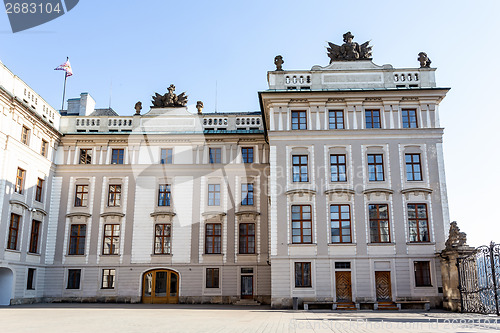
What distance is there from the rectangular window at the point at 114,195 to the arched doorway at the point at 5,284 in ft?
26.8

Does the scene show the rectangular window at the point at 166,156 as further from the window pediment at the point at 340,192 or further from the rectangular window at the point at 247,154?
the window pediment at the point at 340,192

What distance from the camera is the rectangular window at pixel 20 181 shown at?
3061cm

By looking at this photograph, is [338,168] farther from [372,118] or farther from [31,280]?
[31,280]

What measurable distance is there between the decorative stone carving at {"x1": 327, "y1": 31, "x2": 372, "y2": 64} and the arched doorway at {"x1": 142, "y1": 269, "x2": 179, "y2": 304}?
18735 millimetres

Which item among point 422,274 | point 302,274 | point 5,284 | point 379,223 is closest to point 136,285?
point 5,284

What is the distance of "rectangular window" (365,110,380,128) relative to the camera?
30.5m

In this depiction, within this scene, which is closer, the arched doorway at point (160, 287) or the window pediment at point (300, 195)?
the window pediment at point (300, 195)

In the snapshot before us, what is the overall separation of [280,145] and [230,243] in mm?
8534

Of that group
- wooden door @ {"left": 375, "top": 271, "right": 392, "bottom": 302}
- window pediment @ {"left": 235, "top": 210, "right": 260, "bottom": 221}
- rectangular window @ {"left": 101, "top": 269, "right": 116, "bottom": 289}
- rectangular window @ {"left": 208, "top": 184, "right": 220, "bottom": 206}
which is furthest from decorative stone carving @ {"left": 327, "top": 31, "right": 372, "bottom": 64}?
rectangular window @ {"left": 101, "top": 269, "right": 116, "bottom": 289}

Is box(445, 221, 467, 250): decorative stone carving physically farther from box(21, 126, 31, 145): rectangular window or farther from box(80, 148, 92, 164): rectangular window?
box(21, 126, 31, 145): rectangular window

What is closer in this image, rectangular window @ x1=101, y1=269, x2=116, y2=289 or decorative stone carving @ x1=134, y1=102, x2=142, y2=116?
rectangular window @ x1=101, y1=269, x2=116, y2=289

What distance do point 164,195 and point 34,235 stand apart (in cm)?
922

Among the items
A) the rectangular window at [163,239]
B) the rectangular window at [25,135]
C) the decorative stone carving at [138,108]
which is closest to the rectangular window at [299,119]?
the rectangular window at [163,239]

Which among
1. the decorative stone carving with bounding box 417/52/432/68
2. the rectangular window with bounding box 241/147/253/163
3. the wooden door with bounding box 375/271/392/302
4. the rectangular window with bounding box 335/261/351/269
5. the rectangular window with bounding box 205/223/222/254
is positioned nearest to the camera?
the wooden door with bounding box 375/271/392/302
